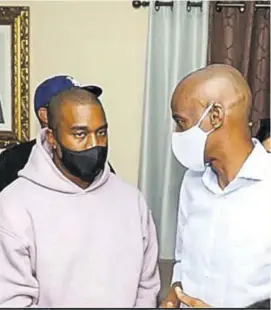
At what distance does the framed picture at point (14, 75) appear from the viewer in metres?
2.97

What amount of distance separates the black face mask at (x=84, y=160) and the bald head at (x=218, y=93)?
32cm

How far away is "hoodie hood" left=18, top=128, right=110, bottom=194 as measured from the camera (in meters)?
1.53

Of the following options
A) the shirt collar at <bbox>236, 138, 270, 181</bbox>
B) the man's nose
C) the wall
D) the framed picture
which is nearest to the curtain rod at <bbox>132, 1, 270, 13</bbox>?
the wall

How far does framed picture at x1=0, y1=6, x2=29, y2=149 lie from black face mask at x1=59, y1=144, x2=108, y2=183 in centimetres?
156

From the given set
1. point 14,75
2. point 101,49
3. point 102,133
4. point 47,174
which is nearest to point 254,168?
point 102,133

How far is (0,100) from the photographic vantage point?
304cm

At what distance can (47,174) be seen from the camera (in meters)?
1.53

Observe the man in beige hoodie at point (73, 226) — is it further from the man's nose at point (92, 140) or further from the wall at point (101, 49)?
the wall at point (101, 49)

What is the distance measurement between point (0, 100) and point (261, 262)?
2097mm

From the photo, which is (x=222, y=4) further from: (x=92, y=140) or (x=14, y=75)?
(x=92, y=140)

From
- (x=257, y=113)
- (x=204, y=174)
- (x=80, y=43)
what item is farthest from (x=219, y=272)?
(x=80, y=43)

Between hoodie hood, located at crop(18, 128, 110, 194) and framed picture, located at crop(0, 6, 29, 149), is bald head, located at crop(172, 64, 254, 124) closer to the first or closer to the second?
hoodie hood, located at crop(18, 128, 110, 194)

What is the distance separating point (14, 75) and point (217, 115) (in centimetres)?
196

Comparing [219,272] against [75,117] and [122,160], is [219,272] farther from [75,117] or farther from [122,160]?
[122,160]
